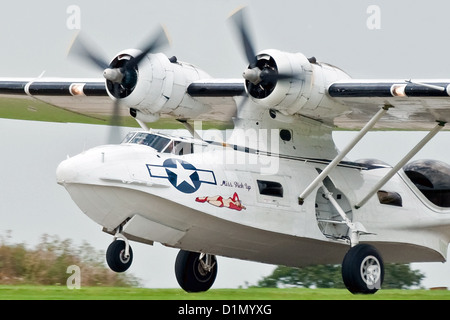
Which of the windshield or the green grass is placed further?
the windshield

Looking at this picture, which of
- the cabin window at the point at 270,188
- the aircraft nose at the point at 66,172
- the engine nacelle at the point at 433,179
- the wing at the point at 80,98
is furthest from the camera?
the engine nacelle at the point at 433,179

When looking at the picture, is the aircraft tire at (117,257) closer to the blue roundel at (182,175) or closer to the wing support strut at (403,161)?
the blue roundel at (182,175)

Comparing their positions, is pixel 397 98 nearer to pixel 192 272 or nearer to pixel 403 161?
pixel 403 161

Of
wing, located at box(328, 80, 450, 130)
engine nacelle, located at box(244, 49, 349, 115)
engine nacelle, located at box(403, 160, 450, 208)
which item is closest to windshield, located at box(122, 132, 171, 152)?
engine nacelle, located at box(244, 49, 349, 115)

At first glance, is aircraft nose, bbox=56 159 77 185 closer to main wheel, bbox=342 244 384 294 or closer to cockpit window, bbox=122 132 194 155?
cockpit window, bbox=122 132 194 155

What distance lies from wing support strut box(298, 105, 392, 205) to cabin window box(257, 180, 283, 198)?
1.20 ft

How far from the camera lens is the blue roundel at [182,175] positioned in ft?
52.0

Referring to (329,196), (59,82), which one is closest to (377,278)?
(329,196)

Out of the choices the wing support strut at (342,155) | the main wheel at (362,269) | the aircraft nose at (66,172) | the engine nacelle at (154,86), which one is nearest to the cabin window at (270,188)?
the wing support strut at (342,155)

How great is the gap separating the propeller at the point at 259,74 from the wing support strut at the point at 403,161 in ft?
7.71

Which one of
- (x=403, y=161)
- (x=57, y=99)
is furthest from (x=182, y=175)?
(x=57, y=99)

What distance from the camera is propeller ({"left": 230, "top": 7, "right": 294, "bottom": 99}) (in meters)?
16.4

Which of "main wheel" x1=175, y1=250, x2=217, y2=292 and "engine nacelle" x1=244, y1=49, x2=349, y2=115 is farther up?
"engine nacelle" x1=244, y1=49, x2=349, y2=115

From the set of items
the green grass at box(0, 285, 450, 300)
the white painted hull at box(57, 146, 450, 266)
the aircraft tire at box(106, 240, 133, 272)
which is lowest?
the green grass at box(0, 285, 450, 300)
